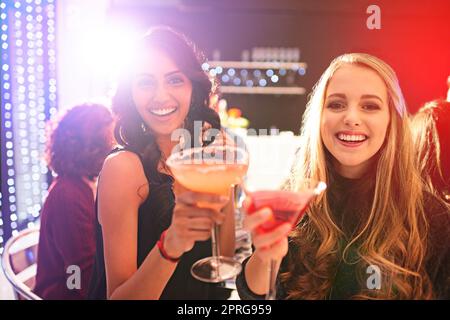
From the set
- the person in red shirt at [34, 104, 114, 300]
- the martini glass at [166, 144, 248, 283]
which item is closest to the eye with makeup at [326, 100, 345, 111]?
the martini glass at [166, 144, 248, 283]

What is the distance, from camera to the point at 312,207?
1.58 metres

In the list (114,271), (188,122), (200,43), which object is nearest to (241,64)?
(200,43)

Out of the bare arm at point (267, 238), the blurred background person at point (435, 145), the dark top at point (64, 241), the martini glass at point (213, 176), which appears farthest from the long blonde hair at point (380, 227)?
the dark top at point (64, 241)

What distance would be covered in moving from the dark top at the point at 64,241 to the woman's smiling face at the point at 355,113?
37.2 inches

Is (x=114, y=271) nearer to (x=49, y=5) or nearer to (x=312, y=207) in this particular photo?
(x=312, y=207)

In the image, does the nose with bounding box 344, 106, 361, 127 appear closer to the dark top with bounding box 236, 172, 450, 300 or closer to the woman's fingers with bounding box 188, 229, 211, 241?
the dark top with bounding box 236, 172, 450, 300

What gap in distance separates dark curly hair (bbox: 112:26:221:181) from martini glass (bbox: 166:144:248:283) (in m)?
0.19

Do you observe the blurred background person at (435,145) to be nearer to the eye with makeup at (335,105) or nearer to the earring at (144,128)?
the eye with makeup at (335,105)

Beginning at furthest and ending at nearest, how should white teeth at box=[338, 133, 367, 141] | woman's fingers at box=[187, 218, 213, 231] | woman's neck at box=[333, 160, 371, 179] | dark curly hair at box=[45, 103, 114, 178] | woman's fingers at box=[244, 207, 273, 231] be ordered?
dark curly hair at box=[45, 103, 114, 178] < woman's neck at box=[333, 160, 371, 179] < white teeth at box=[338, 133, 367, 141] < woman's fingers at box=[187, 218, 213, 231] < woman's fingers at box=[244, 207, 273, 231]

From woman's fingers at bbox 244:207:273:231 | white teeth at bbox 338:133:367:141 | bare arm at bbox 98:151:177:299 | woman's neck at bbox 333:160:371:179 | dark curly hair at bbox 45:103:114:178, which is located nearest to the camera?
woman's fingers at bbox 244:207:273:231

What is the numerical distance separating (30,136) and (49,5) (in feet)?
→ 1.70

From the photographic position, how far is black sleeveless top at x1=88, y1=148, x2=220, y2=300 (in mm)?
1452

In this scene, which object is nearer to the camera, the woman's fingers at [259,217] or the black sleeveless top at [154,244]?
the woman's fingers at [259,217]

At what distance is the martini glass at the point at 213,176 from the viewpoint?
114cm
